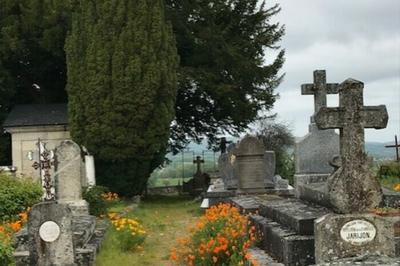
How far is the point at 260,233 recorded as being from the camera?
1050cm

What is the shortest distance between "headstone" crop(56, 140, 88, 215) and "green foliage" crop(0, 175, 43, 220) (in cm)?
90

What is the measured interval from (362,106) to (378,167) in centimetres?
1216

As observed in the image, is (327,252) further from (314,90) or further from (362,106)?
(314,90)

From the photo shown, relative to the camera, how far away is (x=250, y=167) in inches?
704

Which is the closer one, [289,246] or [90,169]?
[289,246]

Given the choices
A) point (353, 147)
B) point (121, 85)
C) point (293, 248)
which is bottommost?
point (293, 248)

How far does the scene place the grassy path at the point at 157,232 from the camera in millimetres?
10398

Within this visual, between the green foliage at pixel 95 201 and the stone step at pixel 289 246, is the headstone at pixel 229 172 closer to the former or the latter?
the green foliage at pixel 95 201

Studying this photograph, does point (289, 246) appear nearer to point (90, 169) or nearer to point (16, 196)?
point (16, 196)

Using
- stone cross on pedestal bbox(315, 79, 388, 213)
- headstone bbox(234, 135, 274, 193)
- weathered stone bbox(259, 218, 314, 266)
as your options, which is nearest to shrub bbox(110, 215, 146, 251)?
weathered stone bbox(259, 218, 314, 266)

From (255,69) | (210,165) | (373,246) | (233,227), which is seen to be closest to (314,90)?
(233,227)

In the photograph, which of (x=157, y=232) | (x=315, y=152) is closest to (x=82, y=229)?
(x=157, y=232)

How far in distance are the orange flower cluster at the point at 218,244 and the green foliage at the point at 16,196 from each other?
19.0ft

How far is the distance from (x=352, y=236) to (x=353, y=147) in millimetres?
1085
